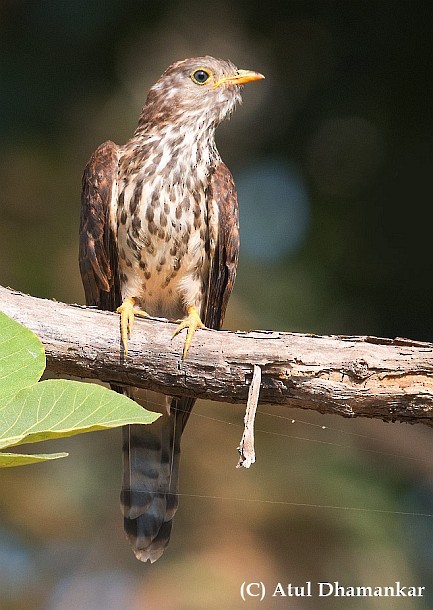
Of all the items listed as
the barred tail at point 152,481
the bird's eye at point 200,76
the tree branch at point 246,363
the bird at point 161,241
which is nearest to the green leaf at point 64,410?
the tree branch at point 246,363

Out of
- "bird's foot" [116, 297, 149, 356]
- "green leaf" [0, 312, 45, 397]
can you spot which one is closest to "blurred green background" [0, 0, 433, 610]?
"bird's foot" [116, 297, 149, 356]

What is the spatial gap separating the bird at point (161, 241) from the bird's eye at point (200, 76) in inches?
1.2

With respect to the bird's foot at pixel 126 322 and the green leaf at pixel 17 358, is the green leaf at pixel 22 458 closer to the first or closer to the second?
the green leaf at pixel 17 358

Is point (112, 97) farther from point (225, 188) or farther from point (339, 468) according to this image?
point (339, 468)

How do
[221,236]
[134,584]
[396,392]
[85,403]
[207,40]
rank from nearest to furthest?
[85,403] < [396,392] < [221,236] < [134,584] < [207,40]

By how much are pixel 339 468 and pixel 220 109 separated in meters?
1.71

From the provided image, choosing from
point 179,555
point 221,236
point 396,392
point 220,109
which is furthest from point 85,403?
point 179,555

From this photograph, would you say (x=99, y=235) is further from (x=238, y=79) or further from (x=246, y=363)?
(x=246, y=363)

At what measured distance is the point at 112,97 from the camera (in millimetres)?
3980

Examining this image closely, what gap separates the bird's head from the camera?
2.63 meters

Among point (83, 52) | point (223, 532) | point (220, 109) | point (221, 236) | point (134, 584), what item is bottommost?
point (134, 584)

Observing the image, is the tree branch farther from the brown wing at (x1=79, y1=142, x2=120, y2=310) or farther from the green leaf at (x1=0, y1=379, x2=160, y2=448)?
the green leaf at (x1=0, y1=379, x2=160, y2=448)

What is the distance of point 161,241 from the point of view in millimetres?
2445

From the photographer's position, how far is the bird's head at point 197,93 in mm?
2631
